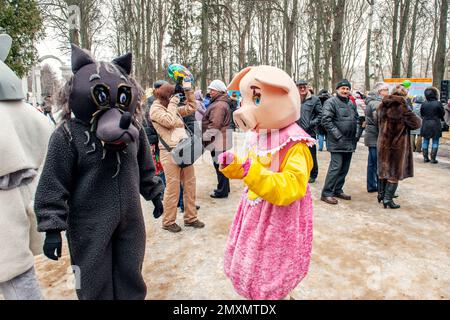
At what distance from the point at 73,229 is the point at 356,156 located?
8417mm

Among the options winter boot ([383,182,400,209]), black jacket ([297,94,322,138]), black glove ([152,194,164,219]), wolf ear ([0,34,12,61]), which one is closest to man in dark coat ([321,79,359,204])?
winter boot ([383,182,400,209])

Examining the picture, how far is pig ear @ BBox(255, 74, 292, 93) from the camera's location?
185 cm

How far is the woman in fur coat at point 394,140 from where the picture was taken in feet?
15.2

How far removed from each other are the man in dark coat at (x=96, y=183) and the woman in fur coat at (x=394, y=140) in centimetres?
383

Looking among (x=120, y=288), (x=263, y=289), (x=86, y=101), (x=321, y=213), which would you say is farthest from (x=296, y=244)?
(x=321, y=213)

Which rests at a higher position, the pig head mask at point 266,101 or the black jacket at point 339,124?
the pig head mask at point 266,101

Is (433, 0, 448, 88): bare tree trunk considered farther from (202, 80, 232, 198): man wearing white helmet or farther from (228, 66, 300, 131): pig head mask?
(228, 66, 300, 131): pig head mask

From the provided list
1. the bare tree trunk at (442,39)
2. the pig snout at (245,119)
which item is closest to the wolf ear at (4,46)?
the pig snout at (245,119)

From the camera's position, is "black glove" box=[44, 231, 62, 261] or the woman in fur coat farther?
the woman in fur coat

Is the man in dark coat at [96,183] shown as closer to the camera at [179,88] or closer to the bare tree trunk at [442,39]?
the camera at [179,88]

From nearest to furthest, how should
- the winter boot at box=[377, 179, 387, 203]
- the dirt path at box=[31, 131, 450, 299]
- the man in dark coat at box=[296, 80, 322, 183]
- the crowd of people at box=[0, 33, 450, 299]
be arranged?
the crowd of people at box=[0, 33, 450, 299] → the dirt path at box=[31, 131, 450, 299] → the winter boot at box=[377, 179, 387, 203] → the man in dark coat at box=[296, 80, 322, 183]

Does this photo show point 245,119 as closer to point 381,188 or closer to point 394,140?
point 394,140

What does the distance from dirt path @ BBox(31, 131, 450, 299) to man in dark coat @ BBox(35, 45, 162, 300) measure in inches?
35.2

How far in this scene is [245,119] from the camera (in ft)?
6.15
